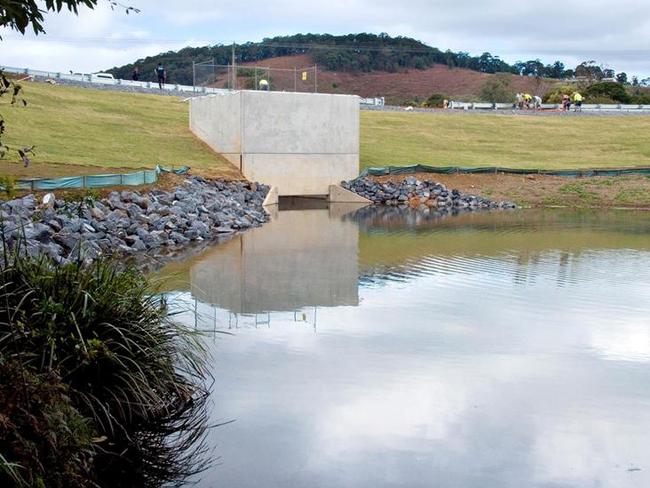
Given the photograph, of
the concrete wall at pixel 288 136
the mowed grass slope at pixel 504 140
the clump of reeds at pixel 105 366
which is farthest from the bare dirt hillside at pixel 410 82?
the clump of reeds at pixel 105 366

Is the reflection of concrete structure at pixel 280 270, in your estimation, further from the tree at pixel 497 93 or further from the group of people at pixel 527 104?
the tree at pixel 497 93

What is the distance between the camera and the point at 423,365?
995cm

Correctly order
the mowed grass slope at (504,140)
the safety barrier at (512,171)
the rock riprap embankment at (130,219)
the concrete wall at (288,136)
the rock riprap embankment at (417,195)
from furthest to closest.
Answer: the mowed grass slope at (504,140) < the safety barrier at (512,171) < the concrete wall at (288,136) < the rock riprap embankment at (417,195) < the rock riprap embankment at (130,219)

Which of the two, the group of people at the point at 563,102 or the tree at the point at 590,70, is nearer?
the group of people at the point at 563,102

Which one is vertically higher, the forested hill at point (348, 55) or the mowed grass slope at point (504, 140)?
the forested hill at point (348, 55)

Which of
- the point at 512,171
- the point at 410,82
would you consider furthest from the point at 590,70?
the point at 512,171

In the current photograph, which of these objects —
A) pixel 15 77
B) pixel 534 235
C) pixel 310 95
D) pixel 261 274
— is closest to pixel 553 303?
pixel 261 274

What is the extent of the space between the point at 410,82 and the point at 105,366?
108114 millimetres

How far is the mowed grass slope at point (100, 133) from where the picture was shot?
26453mm

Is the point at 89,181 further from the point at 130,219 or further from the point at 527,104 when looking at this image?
the point at 527,104

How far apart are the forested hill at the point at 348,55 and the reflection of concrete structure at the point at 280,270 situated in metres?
72.1

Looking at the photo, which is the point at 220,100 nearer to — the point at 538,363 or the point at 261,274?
the point at 261,274

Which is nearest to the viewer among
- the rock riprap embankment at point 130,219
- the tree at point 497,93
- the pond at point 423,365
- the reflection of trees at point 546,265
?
the pond at point 423,365

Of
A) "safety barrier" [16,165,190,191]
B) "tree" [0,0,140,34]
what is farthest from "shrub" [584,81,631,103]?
"tree" [0,0,140,34]
